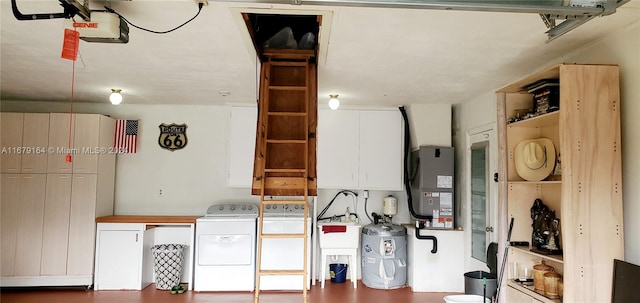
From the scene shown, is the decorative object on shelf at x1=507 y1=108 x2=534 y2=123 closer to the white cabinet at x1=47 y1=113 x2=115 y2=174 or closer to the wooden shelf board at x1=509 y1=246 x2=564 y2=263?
the wooden shelf board at x1=509 y1=246 x2=564 y2=263

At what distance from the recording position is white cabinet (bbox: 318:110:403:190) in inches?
241

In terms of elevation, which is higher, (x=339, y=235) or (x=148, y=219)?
(x=148, y=219)

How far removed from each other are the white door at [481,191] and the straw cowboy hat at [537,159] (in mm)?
1316

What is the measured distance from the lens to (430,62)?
385cm

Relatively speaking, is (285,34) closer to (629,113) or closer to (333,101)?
(333,101)

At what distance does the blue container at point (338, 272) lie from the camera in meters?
6.06

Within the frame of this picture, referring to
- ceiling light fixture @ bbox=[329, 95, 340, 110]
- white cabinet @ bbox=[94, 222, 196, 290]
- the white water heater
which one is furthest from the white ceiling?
the white water heater

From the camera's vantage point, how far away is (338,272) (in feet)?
19.9

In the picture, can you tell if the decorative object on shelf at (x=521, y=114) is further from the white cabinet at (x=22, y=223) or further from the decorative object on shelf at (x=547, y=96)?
the white cabinet at (x=22, y=223)

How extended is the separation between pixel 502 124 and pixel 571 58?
765 mm

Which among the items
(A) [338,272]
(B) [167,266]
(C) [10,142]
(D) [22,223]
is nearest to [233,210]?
(B) [167,266]

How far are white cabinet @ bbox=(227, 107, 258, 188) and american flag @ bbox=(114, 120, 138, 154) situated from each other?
151 centimetres

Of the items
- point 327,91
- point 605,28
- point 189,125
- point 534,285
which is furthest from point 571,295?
point 189,125

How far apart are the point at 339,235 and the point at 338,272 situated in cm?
64
